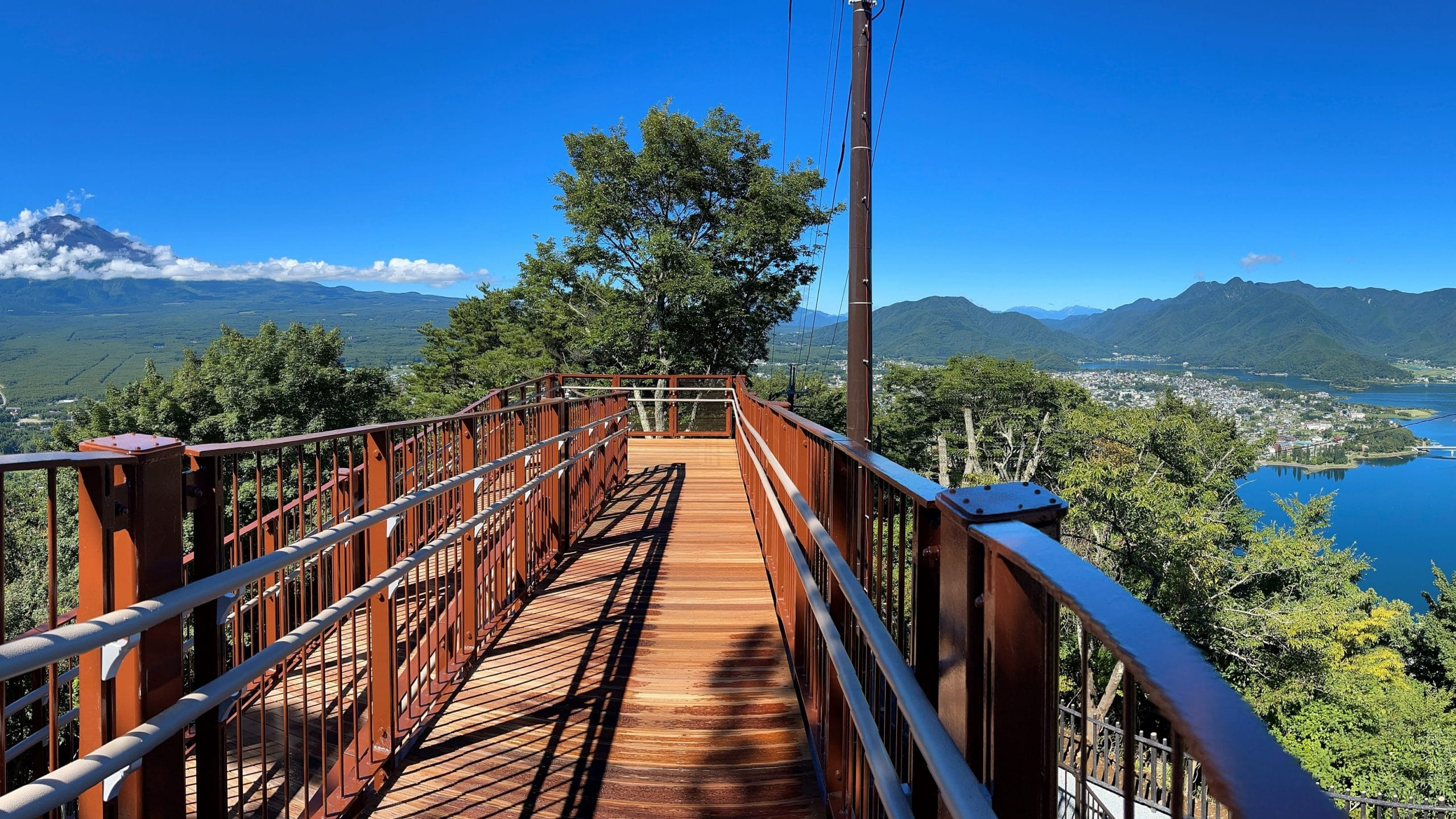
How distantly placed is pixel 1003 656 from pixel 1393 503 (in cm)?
12937

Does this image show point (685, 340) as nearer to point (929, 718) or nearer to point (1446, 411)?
point (929, 718)

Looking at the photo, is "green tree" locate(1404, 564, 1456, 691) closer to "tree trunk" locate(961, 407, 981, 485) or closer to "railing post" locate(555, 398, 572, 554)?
"tree trunk" locate(961, 407, 981, 485)

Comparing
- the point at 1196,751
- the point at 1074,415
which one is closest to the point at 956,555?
the point at 1196,751

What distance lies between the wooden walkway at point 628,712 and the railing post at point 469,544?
0.23 metres

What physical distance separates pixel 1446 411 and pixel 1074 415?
6441 inches

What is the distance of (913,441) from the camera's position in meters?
46.7

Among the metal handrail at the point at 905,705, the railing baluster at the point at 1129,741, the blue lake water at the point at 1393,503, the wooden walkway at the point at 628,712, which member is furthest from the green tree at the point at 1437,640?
the railing baluster at the point at 1129,741

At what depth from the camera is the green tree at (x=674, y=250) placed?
25.1m

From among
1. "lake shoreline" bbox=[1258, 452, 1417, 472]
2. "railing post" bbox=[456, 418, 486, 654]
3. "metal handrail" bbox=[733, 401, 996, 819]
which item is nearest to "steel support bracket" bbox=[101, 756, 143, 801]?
"metal handrail" bbox=[733, 401, 996, 819]

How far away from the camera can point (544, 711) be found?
3.69m

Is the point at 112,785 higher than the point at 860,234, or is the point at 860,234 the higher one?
the point at 860,234

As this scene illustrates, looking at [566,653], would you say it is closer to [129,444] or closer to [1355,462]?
[129,444]

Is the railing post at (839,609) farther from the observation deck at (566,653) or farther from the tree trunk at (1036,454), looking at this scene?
the tree trunk at (1036,454)

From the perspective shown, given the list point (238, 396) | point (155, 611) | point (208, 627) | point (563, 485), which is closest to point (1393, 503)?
point (563, 485)
